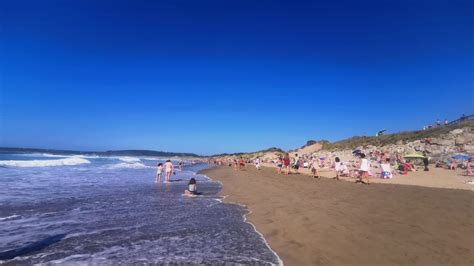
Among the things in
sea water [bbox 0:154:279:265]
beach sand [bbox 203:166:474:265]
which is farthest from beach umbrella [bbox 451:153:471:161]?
sea water [bbox 0:154:279:265]

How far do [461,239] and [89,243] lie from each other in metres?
7.35

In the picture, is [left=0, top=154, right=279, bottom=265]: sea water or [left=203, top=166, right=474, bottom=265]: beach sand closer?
[left=203, top=166, right=474, bottom=265]: beach sand

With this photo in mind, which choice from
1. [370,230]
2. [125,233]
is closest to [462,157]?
[370,230]

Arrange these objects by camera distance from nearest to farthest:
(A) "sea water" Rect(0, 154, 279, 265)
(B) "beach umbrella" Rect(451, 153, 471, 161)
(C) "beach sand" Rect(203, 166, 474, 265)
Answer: (C) "beach sand" Rect(203, 166, 474, 265)
(A) "sea water" Rect(0, 154, 279, 265)
(B) "beach umbrella" Rect(451, 153, 471, 161)

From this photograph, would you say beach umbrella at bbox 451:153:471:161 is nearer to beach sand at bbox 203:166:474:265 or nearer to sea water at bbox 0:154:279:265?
beach sand at bbox 203:166:474:265

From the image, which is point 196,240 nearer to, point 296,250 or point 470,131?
point 296,250

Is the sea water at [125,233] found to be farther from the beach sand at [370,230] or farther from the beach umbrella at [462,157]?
the beach umbrella at [462,157]

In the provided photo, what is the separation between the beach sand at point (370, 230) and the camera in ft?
18.3

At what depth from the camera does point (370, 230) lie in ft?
23.8

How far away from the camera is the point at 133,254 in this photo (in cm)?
617

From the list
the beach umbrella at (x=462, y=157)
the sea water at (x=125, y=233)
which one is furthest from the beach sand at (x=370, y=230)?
the beach umbrella at (x=462, y=157)

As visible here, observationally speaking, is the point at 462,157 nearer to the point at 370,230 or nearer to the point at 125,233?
the point at 370,230

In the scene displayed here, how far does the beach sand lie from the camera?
5586 millimetres

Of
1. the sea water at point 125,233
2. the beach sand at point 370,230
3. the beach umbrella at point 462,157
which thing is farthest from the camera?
the beach umbrella at point 462,157
